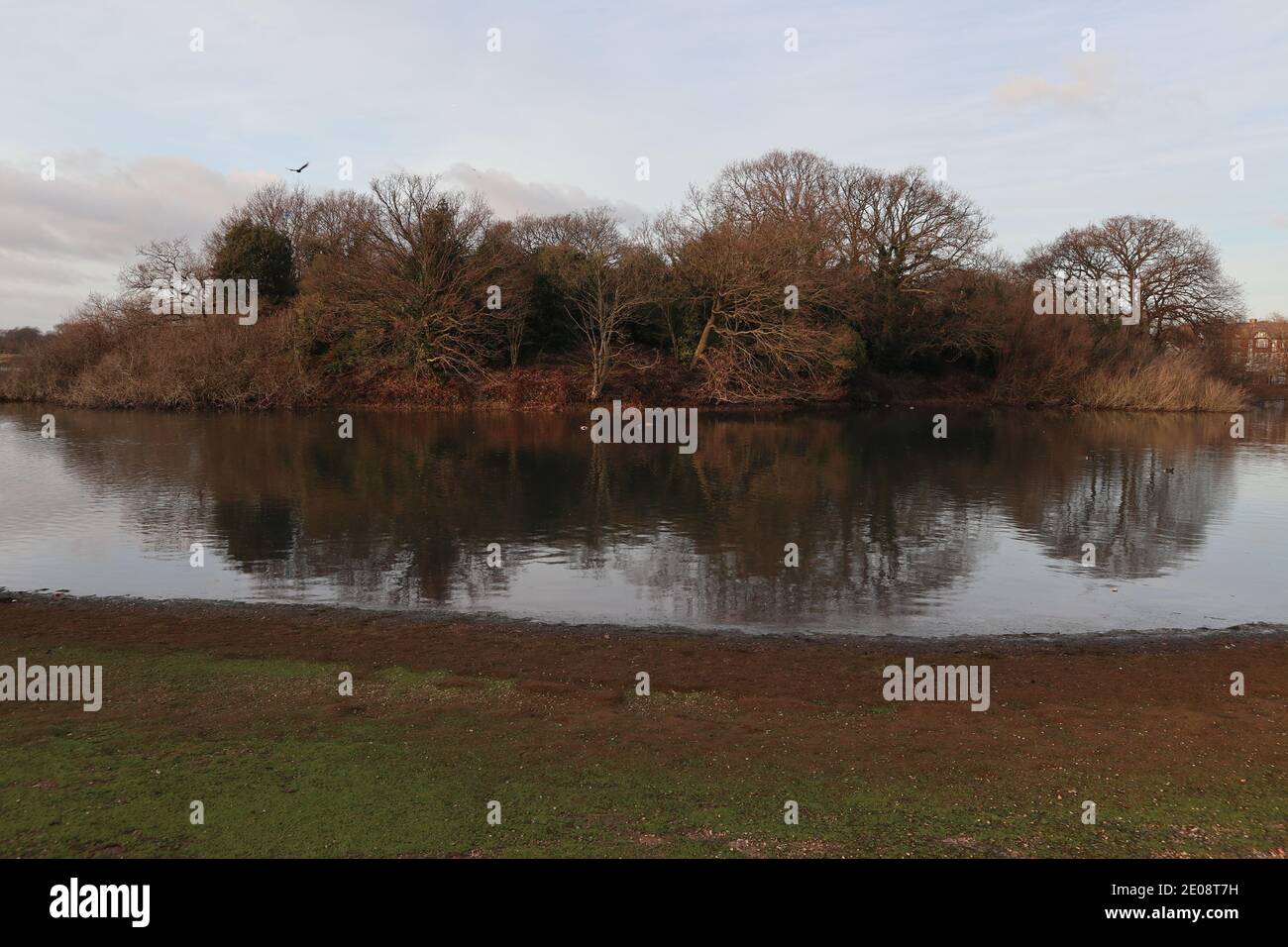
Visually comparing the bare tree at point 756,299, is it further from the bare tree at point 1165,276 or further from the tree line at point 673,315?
the bare tree at point 1165,276

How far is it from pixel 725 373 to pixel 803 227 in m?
9.93

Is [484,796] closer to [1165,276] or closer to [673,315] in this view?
[673,315]

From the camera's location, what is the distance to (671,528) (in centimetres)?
1862

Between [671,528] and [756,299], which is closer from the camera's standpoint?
[671,528]

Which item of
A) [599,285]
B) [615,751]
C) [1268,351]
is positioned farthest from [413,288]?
[1268,351]

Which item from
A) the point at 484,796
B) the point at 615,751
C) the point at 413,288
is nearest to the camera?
the point at 484,796

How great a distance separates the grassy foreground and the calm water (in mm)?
2541

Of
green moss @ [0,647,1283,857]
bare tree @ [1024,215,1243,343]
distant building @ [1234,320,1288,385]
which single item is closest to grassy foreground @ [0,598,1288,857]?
green moss @ [0,647,1283,857]

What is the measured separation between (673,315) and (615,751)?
5108 centimetres

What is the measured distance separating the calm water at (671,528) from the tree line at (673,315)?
16.5m

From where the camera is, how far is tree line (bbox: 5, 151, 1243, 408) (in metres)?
49.8

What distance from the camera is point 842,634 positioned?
11422 millimetres

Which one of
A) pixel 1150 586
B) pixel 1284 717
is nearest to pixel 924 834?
pixel 1284 717

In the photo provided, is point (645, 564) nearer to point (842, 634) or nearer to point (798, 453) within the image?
point (842, 634)
